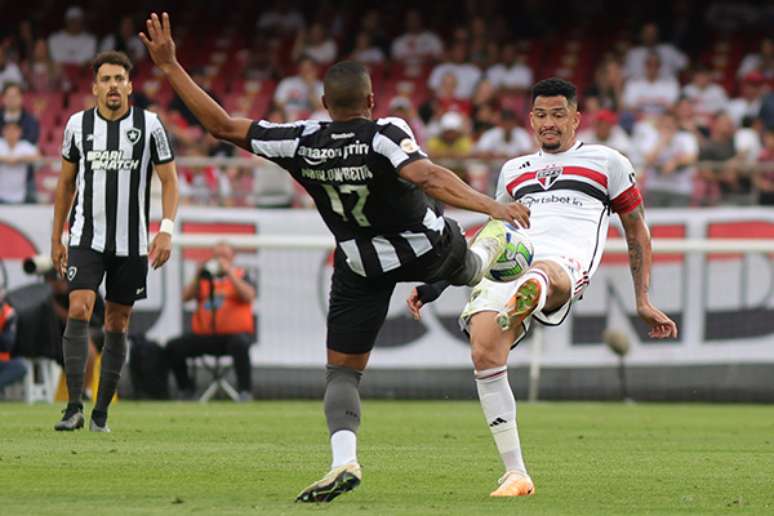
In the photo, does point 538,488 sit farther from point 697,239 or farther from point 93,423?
point 697,239

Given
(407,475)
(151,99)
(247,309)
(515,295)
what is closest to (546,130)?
(515,295)

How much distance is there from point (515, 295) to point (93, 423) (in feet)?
13.3

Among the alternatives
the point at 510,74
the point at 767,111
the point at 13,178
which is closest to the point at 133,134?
the point at 13,178

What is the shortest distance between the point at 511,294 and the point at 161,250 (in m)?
3.05

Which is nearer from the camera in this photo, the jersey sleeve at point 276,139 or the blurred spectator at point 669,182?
the jersey sleeve at point 276,139

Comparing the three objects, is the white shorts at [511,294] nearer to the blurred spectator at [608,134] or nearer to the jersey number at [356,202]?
the jersey number at [356,202]

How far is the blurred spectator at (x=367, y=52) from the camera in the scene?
24.7 meters

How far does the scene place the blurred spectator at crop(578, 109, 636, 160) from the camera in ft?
62.2

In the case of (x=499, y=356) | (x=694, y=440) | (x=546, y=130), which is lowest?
(x=694, y=440)

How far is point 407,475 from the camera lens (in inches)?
342

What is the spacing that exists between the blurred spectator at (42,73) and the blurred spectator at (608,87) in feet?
26.0

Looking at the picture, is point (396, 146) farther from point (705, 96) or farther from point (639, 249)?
point (705, 96)

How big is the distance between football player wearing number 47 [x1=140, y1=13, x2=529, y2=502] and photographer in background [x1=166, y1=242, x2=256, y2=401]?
32.2ft

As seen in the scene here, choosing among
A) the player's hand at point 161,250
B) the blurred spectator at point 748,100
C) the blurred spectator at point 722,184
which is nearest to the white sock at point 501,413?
the player's hand at point 161,250
